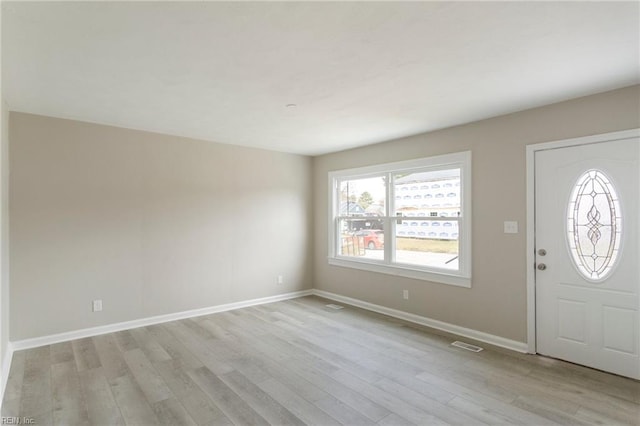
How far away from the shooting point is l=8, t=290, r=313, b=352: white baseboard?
366cm

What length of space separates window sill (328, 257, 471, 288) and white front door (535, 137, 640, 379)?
85 cm

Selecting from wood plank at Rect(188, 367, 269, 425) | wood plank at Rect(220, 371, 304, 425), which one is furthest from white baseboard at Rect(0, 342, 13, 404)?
wood plank at Rect(220, 371, 304, 425)

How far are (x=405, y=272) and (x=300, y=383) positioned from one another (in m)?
2.35

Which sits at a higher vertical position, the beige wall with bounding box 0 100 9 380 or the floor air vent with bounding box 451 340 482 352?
the beige wall with bounding box 0 100 9 380

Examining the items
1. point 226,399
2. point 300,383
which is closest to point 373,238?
point 300,383

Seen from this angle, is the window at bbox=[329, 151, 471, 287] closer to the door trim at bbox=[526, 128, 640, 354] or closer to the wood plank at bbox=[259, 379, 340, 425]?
the door trim at bbox=[526, 128, 640, 354]

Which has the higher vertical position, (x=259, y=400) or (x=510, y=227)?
(x=510, y=227)

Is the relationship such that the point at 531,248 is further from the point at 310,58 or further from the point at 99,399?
the point at 99,399

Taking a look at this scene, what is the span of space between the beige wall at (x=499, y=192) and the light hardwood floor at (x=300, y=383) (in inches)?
15.7

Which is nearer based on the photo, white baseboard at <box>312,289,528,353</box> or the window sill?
white baseboard at <box>312,289,528,353</box>

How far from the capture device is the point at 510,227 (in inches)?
144

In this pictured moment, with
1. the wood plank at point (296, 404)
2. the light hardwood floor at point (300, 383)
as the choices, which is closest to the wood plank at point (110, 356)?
the light hardwood floor at point (300, 383)

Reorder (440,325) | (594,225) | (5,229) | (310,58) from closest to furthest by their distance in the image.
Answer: (310,58) < (594,225) < (5,229) < (440,325)

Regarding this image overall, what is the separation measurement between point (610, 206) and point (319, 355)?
304 cm
